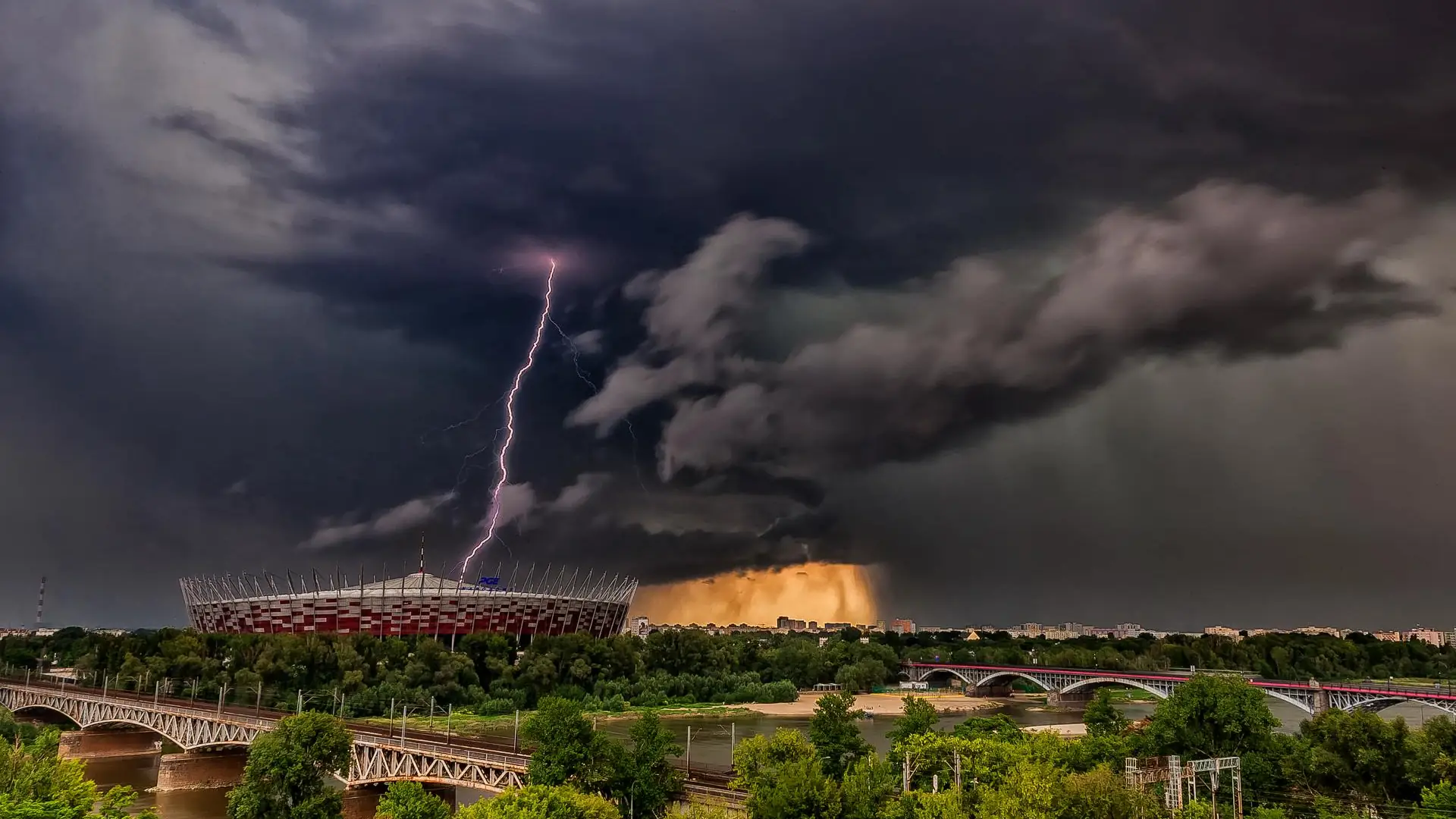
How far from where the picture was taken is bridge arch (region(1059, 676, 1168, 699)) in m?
118

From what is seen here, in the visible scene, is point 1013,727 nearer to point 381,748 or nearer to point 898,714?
point 381,748

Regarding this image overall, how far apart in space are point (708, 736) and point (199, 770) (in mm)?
47134

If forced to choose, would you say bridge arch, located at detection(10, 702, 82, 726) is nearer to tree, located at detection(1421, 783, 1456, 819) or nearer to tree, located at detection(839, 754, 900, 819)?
tree, located at detection(839, 754, 900, 819)

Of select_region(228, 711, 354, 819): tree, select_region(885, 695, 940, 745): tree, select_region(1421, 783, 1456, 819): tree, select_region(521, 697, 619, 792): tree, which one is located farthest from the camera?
select_region(885, 695, 940, 745): tree

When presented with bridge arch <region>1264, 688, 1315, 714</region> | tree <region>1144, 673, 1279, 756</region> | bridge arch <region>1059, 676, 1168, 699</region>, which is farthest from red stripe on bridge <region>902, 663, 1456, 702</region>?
tree <region>1144, 673, 1279, 756</region>

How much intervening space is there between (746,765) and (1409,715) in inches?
4678

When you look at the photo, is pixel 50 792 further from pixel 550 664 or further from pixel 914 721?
pixel 550 664

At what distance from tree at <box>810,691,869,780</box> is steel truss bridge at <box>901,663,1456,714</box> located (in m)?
30.2

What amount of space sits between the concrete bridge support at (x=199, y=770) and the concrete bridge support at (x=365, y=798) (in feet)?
63.5

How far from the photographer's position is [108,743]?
280 feet

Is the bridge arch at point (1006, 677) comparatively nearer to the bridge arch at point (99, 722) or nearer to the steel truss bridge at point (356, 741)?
the steel truss bridge at point (356, 741)

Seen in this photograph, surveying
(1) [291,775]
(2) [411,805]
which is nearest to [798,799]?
(2) [411,805]

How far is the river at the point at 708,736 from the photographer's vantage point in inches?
2549

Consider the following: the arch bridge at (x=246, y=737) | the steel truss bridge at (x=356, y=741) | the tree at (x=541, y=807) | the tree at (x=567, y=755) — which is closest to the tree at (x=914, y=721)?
the steel truss bridge at (x=356, y=741)
